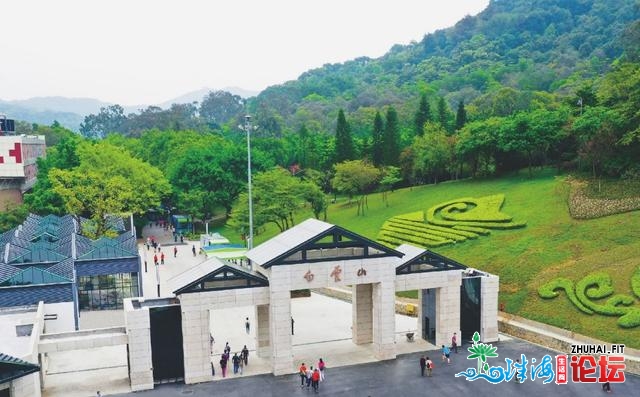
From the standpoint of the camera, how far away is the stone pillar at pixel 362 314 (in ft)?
95.9

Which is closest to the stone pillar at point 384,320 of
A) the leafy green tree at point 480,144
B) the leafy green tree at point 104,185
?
the leafy green tree at point 104,185

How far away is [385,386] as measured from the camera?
24078 millimetres

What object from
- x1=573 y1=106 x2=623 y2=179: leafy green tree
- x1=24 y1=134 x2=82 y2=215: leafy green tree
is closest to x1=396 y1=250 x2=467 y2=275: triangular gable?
x1=573 y1=106 x2=623 y2=179: leafy green tree

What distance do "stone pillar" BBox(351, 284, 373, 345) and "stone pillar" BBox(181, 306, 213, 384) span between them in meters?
8.04

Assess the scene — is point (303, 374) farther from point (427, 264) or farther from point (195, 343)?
point (427, 264)

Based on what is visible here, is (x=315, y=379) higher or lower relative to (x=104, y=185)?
lower

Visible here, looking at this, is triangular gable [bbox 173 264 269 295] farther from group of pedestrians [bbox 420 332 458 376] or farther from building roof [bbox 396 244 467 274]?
group of pedestrians [bbox 420 332 458 376]

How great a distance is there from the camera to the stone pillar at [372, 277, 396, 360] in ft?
88.5

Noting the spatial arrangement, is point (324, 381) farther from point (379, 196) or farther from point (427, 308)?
point (379, 196)

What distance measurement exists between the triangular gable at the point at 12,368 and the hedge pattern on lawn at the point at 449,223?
2931 cm

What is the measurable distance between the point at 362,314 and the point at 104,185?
31786 millimetres

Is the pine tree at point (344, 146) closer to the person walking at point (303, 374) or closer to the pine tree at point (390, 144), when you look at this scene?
the pine tree at point (390, 144)

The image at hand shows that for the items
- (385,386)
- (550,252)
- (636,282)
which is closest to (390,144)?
(550,252)

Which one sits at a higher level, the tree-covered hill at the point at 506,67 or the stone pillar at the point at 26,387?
the tree-covered hill at the point at 506,67
